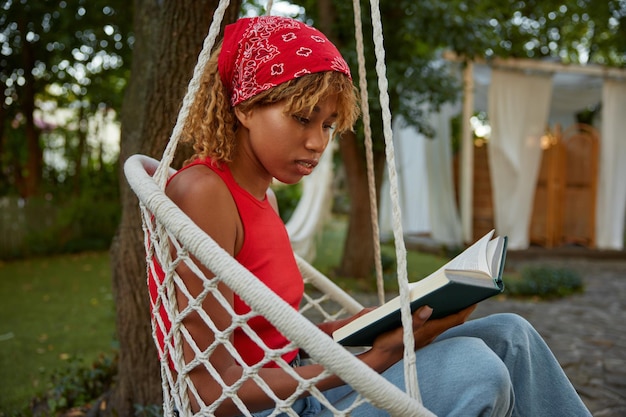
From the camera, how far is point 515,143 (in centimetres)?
819

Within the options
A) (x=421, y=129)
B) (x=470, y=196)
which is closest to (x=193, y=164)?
(x=421, y=129)

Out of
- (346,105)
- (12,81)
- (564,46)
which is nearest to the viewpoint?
(346,105)

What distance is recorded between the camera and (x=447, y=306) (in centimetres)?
104

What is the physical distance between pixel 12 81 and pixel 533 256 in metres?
7.66

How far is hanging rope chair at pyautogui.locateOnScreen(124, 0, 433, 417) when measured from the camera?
0.92 m

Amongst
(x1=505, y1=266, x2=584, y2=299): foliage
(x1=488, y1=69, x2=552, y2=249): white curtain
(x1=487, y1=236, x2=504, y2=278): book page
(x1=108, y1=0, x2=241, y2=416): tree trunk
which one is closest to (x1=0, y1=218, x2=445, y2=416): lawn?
(x1=108, y1=0, x2=241, y2=416): tree trunk

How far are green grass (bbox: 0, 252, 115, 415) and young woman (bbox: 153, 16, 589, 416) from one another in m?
1.83

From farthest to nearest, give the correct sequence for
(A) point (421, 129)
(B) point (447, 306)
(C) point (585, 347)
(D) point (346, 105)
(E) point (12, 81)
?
(E) point (12, 81) < (A) point (421, 129) < (C) point (585, 347) < (D) point (346, 105) < (B) point (447, 306)

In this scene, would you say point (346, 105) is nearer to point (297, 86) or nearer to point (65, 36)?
point (297, 86)

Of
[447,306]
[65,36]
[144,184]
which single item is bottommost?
[447,306]

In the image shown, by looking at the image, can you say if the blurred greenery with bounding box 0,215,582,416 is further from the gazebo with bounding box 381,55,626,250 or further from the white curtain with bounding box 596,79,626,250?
the white curtain with bounding box 596,79,626,250

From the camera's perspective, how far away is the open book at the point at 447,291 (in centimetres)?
95

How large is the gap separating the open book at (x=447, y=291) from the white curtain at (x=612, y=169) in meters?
8.33

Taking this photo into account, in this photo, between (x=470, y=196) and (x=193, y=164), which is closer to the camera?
(x=193, y=164)
